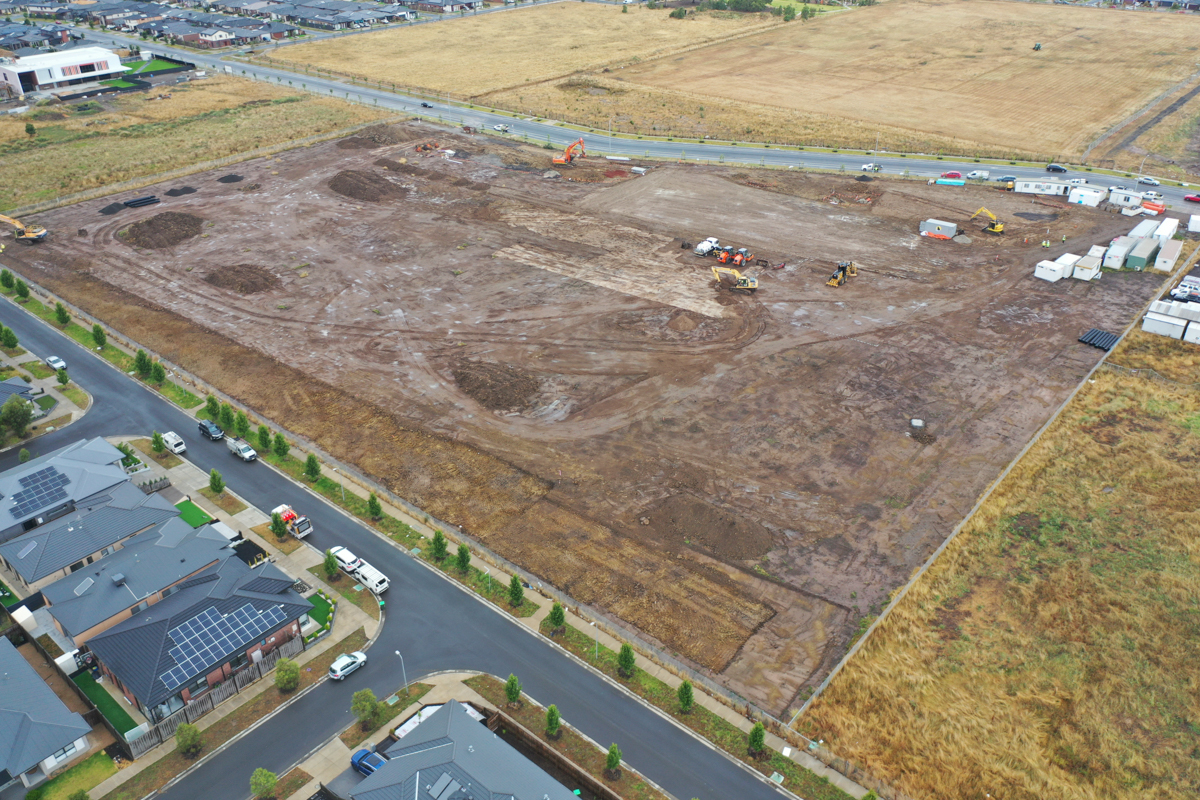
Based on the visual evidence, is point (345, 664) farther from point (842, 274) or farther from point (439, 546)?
point (842, 274)

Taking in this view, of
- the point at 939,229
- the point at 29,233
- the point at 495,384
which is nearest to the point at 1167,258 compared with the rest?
the point at 939,229

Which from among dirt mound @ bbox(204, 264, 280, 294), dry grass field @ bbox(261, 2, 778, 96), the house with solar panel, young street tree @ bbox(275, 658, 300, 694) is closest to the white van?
the house with solar panel

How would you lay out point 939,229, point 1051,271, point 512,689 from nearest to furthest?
1. point 512,689
2. point 1051,271
3. point 939,229

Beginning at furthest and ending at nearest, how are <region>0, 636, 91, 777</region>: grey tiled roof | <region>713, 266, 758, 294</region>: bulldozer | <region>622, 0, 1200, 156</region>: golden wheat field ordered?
<region>622, 0, 1200, 156</region>: golden wheat field, <region>713, 266, 758, 294</region>: bulldozer, <region>0, 636, 91, 777</region>: grey tiled roof

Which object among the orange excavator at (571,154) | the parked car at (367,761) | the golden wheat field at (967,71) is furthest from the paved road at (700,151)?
the parked car at (367,761)

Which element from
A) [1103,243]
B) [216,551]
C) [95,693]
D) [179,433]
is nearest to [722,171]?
[1103,243]

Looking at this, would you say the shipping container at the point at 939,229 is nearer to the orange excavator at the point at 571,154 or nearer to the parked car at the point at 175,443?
the orange excavator at the point at 571,154

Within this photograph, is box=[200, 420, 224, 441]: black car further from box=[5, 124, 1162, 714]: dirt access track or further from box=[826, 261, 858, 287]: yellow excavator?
box=[826, 261, 858, 287]: yellow excavator
